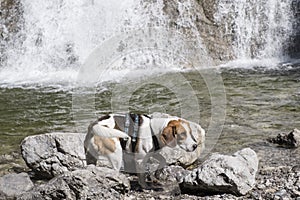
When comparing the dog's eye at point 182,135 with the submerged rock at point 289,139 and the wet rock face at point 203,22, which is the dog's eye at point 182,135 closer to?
the submerged rock at point 289,139

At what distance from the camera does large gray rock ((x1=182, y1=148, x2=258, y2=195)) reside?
4.41 m

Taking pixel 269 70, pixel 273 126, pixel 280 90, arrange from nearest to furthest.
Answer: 1. pixel 273 126
2. pixel 280 90
3. pixel 269 70

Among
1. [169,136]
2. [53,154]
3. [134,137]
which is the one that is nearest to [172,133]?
[169,136]

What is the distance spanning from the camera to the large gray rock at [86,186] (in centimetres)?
435

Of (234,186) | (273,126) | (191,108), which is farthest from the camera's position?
(191,108)

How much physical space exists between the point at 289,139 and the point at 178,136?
2014 millimetres

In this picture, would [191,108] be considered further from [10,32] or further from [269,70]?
[10,32]

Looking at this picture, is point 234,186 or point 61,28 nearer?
point 234,186

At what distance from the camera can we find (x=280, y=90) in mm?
9859

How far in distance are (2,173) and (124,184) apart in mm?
2029

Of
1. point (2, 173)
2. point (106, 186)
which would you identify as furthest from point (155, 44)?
point (106, 186)

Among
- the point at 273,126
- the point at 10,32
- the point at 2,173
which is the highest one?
the point at 10,32

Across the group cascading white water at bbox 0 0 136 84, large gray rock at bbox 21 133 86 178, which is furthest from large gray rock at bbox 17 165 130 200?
→ cascading white water at bbox 0 0 136 84

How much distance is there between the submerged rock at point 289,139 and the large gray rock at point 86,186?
8.51 feet
